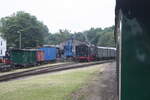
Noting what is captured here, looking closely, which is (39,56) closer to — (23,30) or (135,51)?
(135,51)

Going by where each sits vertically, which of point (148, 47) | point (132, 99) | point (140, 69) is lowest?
point (132, 99)

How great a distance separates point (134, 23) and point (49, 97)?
7528 mm

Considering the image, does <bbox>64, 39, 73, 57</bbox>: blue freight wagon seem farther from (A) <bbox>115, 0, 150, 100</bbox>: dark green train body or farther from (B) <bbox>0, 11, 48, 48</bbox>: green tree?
(A) <bbox>115, 0, 150, 100</bbox>: dark green train body

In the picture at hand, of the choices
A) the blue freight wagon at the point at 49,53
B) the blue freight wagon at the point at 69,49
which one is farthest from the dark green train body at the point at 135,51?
the blue freight wagon at the point at 69,49

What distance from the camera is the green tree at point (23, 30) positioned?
275ft

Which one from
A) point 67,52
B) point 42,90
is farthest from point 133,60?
point 67,52

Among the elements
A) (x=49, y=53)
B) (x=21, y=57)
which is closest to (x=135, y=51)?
(x=21, y=57)

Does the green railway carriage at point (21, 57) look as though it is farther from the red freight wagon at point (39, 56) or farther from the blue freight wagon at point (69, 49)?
the blue freight wagon at point (69, 49)

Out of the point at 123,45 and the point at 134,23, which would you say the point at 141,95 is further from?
the point at 134,23

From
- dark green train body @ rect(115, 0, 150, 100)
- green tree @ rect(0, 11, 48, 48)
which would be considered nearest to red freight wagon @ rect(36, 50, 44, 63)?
dark green train body @ rect(115, 0, 150, 100)

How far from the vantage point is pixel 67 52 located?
4669cm

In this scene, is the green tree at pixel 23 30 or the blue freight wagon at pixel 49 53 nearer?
the blue freight wagon at pixel 49 53

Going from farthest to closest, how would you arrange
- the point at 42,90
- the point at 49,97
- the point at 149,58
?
the point at 42,90 < the point at 49,97 < the point at 149,58

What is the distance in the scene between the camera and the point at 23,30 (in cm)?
8662
